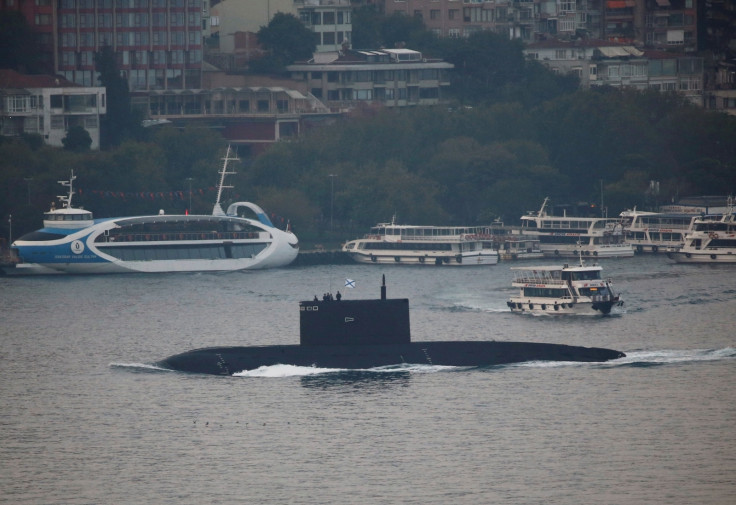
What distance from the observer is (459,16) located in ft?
591

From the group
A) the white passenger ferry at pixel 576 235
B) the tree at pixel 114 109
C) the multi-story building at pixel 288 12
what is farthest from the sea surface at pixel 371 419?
the multi-story building at pixel 288 12

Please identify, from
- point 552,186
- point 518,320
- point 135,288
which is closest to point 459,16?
point 552,186

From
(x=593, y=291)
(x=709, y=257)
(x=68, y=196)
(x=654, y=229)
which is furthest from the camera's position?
(x=654, y=229)

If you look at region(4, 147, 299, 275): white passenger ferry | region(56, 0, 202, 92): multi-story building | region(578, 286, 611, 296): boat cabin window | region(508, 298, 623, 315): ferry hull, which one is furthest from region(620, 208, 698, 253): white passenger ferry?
region(56, 0, 202, 92): multi-story building

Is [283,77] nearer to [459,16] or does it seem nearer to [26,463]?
[459,16]

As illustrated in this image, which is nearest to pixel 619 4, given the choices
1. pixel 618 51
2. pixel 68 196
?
pixel 618 51

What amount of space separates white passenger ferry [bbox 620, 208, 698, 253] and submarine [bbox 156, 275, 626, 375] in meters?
56.7

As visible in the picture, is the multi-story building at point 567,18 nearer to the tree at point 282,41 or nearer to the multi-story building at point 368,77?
the multi-story building at point 368,77

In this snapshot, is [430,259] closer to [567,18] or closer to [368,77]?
[368,77]

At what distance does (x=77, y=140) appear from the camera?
132 meters

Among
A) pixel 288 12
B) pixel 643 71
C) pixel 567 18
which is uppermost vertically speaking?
pixel 567 18

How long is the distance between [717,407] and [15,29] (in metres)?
96.0

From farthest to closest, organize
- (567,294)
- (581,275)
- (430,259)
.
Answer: (430,259) → (581,275) → (567,294)

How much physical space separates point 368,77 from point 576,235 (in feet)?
143
